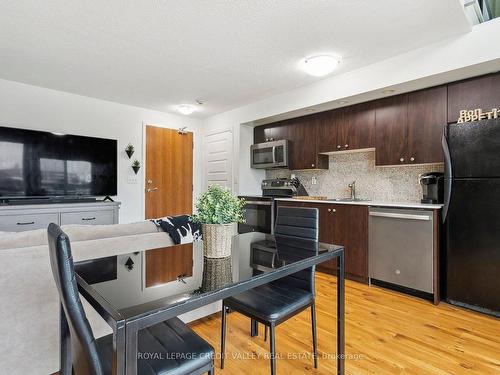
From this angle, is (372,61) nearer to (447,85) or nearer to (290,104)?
(447,85)

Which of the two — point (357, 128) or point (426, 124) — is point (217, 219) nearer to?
point (426, 124)

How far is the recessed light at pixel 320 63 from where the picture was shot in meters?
2.86

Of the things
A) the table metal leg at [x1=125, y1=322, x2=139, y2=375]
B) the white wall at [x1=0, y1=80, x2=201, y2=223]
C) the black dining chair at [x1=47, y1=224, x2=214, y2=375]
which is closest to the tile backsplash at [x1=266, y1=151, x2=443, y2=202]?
the white wall at [x1=0, y1=80, x2=201, y2=223]

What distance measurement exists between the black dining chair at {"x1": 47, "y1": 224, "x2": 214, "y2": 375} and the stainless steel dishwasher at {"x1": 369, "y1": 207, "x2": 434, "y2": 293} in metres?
2.42

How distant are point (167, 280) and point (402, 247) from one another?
8.42 ft

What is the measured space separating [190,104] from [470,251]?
404 cm

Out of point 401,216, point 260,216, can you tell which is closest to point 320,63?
point 401,216

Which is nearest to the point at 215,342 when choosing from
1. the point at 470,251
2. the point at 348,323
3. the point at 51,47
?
the point at 348,323

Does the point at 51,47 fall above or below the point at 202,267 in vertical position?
above

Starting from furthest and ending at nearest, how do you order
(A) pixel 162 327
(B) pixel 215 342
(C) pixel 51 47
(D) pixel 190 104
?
(D) pixel 190 104 → (C) pixel 51 47 → (B) pixel 215 342 → (A) pixel 162 327

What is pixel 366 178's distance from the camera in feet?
12.3

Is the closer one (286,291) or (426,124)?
(286,291)

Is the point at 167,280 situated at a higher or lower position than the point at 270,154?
lower

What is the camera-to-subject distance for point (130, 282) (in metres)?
1.02
